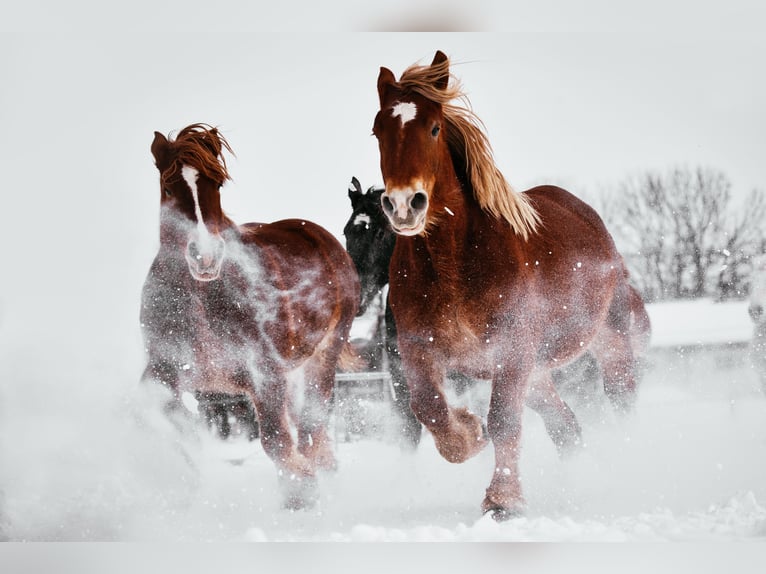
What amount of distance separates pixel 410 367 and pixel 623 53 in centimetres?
151

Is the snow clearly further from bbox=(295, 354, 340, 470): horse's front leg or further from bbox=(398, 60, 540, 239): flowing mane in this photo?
bbox=(295, 354, 340, 470): horse's front leg

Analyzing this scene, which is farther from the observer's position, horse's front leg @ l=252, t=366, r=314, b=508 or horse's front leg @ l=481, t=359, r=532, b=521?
horse's front leg @ l=252, t=366, r=314, b=508

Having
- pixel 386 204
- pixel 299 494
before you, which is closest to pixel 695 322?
pixel 386 204

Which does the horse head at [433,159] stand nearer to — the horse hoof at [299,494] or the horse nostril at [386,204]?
the horse nostril at [386,204]

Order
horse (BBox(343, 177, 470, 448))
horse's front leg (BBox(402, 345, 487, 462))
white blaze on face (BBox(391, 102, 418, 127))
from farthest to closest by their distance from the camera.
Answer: horse (BBox(343, 177, 470, 448)) < horse's front leg (BBox(402, 345, 487, 462)) < white blaze on face (BBox(391, 102, 418, 127))

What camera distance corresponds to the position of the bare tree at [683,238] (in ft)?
11.2

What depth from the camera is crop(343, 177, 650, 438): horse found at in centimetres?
341

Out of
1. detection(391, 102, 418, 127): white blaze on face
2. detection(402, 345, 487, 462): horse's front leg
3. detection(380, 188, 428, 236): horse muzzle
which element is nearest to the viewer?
detection(380, 188, 428, 236): horse muzzle

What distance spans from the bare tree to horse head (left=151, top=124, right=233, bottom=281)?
1523mm

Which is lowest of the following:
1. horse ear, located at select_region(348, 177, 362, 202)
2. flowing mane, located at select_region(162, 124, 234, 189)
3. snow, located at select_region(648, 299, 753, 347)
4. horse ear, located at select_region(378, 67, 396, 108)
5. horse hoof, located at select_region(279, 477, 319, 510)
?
horse hoof, located at select_region(279, 477, 319, 510)

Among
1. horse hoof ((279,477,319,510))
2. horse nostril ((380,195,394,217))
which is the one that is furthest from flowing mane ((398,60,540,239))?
horse hoof ((279,477,319,510))

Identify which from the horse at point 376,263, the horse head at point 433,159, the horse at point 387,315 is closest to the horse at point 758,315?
the horse at point 387,315

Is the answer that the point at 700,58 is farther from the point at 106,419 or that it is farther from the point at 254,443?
the point at 106,419

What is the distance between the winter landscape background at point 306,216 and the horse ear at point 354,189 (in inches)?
1.2
